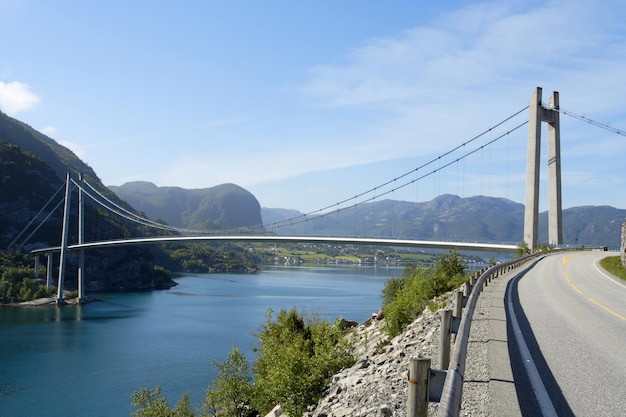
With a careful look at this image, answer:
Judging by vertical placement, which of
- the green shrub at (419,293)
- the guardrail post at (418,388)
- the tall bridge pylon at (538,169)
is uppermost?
the tall bridge pylon at (538,169)

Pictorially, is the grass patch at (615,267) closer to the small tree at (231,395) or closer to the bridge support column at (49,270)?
the small tree at (231,395)

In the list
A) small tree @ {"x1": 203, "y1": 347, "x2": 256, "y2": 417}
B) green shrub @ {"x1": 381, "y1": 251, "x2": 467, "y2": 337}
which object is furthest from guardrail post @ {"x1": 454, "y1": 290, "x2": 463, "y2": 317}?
small tree @ {"x1": 203, "y1": 347, "x2": 256, "y2": 417}

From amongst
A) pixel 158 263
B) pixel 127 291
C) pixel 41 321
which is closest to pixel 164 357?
pixel 41 321

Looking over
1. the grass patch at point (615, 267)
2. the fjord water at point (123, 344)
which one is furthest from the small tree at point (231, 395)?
the grass patch at point (615, 267)

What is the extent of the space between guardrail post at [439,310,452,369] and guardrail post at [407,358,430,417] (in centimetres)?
225

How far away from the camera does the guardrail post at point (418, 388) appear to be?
10.4 feet

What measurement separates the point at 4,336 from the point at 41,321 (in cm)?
951

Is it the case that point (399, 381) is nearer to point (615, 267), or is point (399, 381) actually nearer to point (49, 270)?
point (615, 267)

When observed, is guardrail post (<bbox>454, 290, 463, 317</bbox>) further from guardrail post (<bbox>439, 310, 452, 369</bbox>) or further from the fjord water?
the fjord water

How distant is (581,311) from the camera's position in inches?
497

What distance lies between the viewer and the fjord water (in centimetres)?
2658

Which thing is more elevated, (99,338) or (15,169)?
(15,169)

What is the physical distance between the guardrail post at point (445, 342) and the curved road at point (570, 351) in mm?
846

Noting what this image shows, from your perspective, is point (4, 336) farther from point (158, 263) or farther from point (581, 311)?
point (158, 263)
